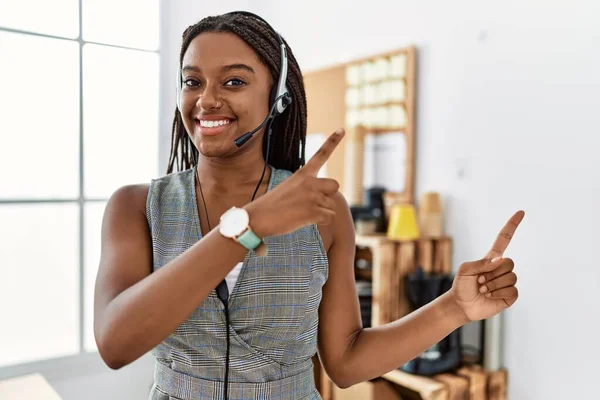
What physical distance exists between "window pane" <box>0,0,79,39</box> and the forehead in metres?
1.89

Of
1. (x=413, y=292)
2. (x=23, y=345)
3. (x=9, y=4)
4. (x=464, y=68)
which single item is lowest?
(x=23, y=345)

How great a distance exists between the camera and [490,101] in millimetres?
2043

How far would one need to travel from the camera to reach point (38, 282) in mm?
2498

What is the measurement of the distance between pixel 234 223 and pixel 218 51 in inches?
13.7

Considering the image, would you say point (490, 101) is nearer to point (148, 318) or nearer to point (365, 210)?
point (365, 210)

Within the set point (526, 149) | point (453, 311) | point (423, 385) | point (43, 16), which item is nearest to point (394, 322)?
point (453, 311)

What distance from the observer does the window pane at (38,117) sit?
7.82 ft

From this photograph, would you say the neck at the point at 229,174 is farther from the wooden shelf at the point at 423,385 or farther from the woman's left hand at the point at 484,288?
the wooden shelf at the point at 423,385

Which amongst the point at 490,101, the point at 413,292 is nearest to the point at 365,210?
the point at 413,292

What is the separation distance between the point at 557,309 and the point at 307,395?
1.27 m

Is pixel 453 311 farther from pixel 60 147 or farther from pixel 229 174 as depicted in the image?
pixel 60 147

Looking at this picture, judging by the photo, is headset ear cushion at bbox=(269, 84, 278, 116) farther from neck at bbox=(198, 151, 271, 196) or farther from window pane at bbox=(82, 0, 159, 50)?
window pane at bbox=(82, 0, 159, 50)

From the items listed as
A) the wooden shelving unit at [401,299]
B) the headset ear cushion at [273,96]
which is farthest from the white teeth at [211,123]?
the wooden shelving unit at [401,299]

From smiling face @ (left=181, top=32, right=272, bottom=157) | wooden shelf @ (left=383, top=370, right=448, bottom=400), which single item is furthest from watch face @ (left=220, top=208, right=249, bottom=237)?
wooden shelf @ (left=383, top=370, right=448, bottom=400)
